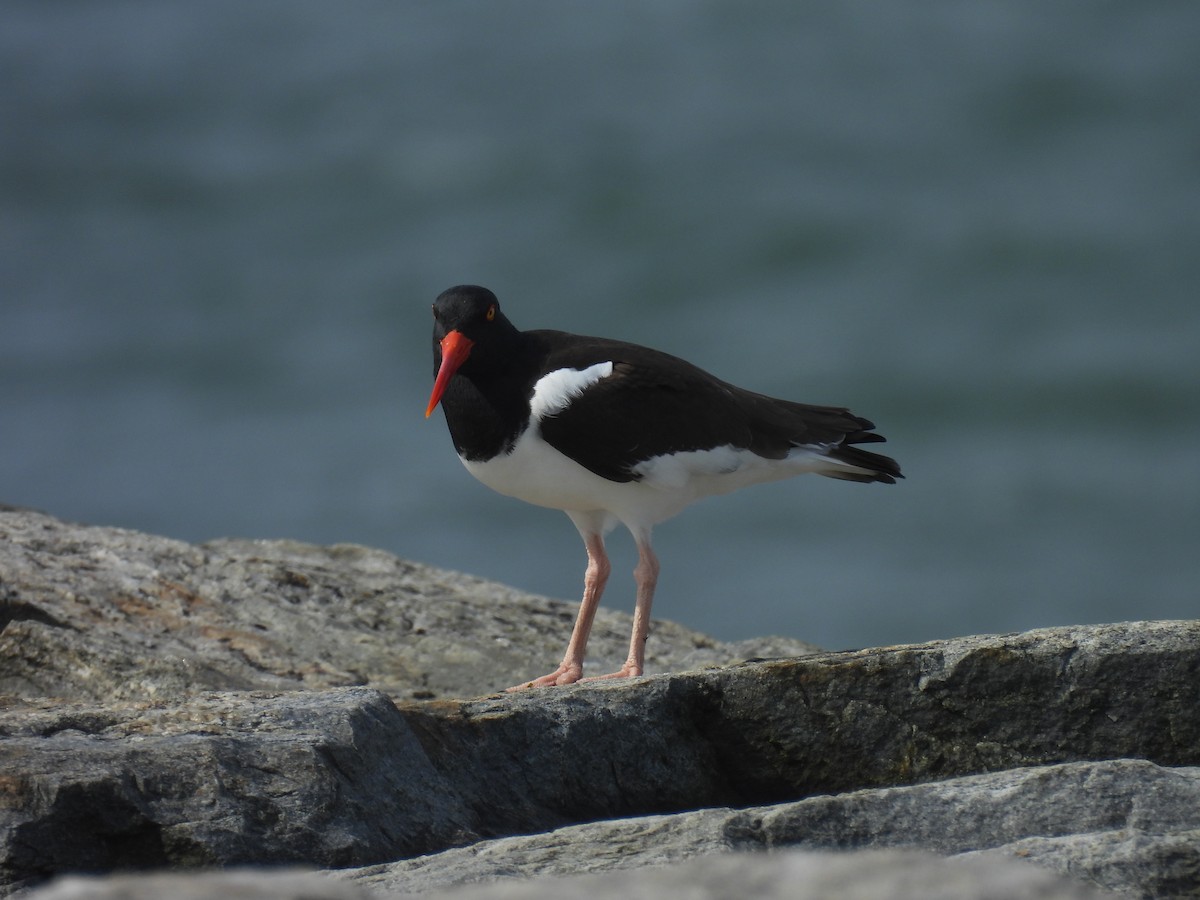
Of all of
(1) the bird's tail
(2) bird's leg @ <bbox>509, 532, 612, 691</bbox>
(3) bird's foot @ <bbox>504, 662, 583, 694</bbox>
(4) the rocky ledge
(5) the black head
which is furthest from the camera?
(1) the bird's tail

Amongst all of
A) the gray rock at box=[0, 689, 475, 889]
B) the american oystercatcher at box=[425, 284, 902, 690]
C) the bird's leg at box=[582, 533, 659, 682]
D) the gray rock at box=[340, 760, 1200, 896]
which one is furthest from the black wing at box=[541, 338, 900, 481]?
the gray rock at box=[340, 760, 1200, 896]

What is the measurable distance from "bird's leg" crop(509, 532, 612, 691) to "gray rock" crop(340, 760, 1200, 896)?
240cm

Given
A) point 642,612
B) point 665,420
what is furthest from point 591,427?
point 642,612

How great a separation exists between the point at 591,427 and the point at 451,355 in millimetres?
703

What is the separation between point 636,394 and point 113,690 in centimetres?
270

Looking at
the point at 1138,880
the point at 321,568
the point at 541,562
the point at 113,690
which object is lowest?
the point at 1138,880

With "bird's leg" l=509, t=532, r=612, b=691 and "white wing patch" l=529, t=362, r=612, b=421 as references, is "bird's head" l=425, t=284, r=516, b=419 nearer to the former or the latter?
"white wing patch" l=529, t=362, r=612, b=421

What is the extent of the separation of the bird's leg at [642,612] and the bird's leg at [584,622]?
0.16 meters

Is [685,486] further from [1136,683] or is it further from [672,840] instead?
[672,840]

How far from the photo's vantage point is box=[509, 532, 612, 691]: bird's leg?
6098 mm

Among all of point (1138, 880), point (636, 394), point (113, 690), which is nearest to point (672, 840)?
point (1138, 880)

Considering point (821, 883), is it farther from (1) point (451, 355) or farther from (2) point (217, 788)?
(1) point (451, 355)

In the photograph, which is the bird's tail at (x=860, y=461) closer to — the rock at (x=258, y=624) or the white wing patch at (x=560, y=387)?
the rock at (x=258, y=624)

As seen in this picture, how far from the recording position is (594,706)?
421 centimetres
